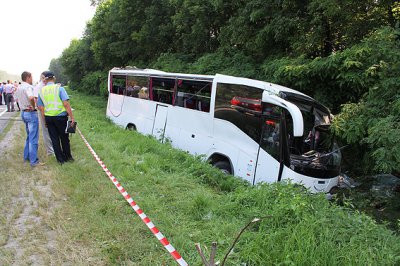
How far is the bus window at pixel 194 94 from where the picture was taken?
8352mm

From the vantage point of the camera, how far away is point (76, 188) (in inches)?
207

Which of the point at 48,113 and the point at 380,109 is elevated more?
the point at 380,109

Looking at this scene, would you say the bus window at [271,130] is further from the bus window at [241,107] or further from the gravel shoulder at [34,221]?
the gravel shoulder at [34,221]

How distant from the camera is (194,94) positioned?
29.0 feet

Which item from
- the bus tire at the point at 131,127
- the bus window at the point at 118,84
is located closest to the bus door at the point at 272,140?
the bus tire at the point at 131,127

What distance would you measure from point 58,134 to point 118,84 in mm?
6817

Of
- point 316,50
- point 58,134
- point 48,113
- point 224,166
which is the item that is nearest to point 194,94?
point 224,166

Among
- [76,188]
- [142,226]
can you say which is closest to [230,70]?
[76,188]

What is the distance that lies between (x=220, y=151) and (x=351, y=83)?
354 centimetres

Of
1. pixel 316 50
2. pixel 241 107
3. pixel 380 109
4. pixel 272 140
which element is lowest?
pixel 272 140

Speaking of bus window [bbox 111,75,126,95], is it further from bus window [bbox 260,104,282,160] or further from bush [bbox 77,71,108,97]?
bush [bbox 77,71,108,97]

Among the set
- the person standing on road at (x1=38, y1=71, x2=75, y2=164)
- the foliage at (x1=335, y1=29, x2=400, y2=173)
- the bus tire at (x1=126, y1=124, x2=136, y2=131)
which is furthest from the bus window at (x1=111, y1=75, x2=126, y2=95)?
the foliage at (x1=335, y1=29, x2=400, y2=173)

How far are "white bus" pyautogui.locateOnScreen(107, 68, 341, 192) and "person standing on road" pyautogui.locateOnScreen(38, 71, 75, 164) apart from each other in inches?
126

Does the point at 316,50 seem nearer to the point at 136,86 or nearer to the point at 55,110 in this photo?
the point at 136,86
